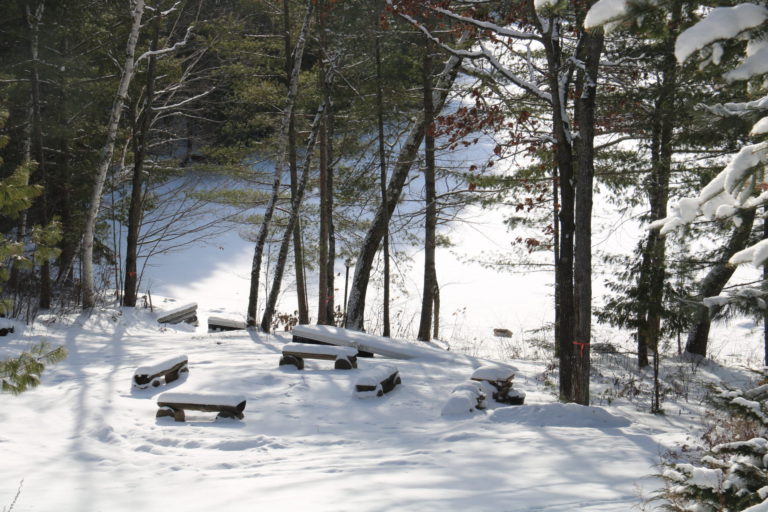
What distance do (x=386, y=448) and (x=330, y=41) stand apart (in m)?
11.4

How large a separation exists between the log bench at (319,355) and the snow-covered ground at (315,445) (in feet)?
0.84

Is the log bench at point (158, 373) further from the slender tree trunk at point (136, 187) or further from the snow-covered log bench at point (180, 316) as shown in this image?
the slender tree trunk at point (136, 187)

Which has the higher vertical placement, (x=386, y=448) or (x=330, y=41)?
(x=330, y=41)

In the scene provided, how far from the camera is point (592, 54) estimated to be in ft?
25.0

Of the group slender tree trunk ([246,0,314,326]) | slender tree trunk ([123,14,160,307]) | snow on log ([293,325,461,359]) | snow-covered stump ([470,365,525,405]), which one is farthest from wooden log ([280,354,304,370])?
slender tree trunk ([123,14,160,307])

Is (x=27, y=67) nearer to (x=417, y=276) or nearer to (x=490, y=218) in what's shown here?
(x=417, y=276)

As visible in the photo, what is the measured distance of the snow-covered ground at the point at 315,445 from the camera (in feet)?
14.0

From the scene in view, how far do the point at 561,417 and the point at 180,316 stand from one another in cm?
1170

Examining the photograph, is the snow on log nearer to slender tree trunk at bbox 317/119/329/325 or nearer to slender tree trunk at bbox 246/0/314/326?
slender tree trunk at bbox 246/0/314/326

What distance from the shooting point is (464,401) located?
732 cm

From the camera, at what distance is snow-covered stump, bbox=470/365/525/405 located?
8117 millimetres

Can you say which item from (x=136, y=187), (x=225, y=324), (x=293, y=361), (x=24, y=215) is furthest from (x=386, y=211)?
(x=24, y=215)

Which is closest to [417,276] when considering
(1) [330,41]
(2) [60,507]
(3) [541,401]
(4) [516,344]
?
(4) [516,344]

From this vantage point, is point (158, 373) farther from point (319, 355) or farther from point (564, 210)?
point (564, 210)
